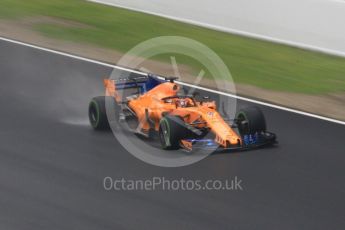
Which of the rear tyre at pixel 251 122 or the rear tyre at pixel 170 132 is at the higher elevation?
the rear tyre at pixel 251 122

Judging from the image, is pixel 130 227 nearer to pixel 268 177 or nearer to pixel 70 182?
pixel 70 182

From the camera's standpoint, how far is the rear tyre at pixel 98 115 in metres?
10.9

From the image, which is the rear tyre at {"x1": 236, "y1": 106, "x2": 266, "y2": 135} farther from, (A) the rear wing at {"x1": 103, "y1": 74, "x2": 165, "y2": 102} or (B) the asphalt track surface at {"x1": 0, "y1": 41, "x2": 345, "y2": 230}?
(A) the rear wing at {"x1": 103, "y1": 74, "x2": 165, "y2": 102}

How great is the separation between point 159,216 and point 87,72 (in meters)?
6.33

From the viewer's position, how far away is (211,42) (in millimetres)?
16484

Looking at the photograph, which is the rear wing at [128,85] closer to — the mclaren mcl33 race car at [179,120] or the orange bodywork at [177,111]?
the mclaren mcl33 race car at [179,120]

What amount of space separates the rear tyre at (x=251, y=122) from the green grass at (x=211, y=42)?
355 cm

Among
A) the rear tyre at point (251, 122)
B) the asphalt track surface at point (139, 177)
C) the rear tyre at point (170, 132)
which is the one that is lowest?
the asphalt track surface at point (139, 177)

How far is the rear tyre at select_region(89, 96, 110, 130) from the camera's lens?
35.9ft

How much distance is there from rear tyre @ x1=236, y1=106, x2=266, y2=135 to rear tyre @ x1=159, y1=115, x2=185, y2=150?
835mm

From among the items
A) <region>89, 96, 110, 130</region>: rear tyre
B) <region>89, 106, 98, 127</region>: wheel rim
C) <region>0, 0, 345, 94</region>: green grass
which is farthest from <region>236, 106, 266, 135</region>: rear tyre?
<region>0, 0, 345, 94</region>: green grass

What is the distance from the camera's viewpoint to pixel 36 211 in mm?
8469

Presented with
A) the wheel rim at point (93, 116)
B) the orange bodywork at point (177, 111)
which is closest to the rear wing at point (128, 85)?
the orange bodywork at point (177, 111)

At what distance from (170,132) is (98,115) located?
140 cm
